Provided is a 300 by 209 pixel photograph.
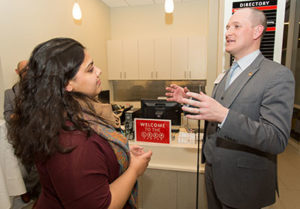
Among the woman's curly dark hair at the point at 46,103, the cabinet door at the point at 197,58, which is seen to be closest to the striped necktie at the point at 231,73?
the woman's curly dark hair at the point at 46,103

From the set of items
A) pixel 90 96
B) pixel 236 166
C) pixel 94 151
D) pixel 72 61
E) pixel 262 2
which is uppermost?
pixel 262 2

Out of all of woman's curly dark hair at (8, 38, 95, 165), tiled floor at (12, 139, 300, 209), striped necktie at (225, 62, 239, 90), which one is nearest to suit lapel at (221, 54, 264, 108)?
striped necktie at (225, 62, 239, 90)

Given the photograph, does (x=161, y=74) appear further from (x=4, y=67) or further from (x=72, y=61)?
(x=72, y=61)

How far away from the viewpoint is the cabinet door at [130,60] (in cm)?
447

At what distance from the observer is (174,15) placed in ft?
14.7

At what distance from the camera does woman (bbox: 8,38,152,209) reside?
0.68 metres

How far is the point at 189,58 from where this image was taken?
4219 millimetres

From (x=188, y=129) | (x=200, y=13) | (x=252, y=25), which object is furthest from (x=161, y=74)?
(x=252, y=25)

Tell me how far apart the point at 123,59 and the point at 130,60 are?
0.19 metres

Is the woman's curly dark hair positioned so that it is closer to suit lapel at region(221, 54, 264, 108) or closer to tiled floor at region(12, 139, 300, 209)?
suit lapel at region(221, 54, 264, 108)

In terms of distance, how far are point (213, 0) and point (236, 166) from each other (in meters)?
1.54

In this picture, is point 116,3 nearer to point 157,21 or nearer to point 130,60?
point 157,21

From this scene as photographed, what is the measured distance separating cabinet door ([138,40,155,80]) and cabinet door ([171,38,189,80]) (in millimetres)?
504

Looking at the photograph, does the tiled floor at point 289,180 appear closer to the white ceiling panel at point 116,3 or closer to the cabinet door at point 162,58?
the cabinet door at point 162,58
